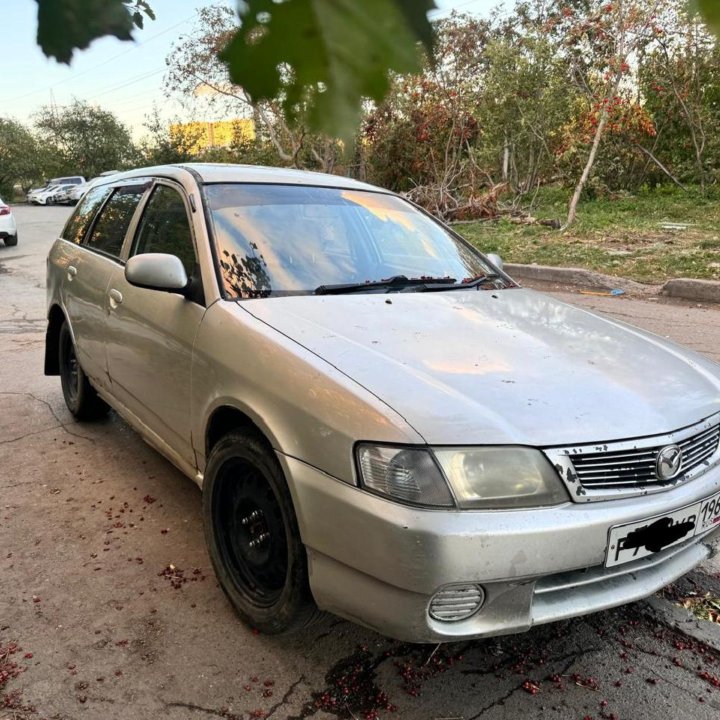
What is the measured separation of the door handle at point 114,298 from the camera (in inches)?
122

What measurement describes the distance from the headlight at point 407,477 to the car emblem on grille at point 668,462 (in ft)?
1.98

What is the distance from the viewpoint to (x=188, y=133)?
33.7 inches

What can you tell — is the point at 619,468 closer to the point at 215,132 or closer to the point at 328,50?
the point at 215,132

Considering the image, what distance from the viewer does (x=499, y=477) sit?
1698 mm

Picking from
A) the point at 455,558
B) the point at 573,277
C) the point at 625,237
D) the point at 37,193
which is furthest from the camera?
the point at 625,237

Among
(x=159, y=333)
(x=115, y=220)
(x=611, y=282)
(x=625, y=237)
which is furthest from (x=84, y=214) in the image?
(x=625, y=237)

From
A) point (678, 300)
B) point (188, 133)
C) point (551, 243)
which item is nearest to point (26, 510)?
point (188, 133)

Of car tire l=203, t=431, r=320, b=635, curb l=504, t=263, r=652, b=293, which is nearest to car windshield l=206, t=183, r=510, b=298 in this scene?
car tire l=203, t=431, r=320, b=635

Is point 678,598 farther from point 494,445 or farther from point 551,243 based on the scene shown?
point 551,243

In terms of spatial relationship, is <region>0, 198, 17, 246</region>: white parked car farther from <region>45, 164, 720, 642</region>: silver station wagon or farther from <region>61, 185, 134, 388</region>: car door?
<region>45, 164, 720, 642</region>: silver station wagon

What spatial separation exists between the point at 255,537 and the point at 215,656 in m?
0.37

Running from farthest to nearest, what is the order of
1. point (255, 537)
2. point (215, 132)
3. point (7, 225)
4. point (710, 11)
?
point (7, 225) → point (255, 537) → point (215, 132) → point (710, 11)

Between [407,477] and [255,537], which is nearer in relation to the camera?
[407,477]

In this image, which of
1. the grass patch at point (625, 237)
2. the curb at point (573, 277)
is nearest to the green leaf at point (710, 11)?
the curb at point (573, 277)
